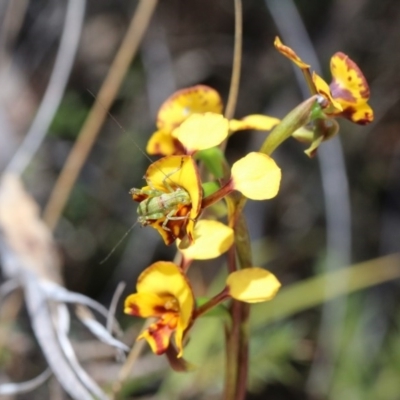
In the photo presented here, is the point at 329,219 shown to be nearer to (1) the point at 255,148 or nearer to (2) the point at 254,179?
(1) the point at 255,148

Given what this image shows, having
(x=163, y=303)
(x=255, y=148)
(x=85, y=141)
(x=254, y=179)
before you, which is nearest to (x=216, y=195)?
(x=254, y=179)

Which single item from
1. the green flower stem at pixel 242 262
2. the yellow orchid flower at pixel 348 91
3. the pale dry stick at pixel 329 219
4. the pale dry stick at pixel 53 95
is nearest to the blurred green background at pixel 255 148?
the pale dry stick at pixel 329 219

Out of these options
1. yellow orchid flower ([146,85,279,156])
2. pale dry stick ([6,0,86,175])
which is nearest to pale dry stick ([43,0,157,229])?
pale dry stick ([6,0,86,175])

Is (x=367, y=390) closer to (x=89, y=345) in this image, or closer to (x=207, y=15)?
(x=89, y=345)

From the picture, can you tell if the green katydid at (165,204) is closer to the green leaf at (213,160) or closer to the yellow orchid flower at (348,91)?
the green leaf at (213,160)

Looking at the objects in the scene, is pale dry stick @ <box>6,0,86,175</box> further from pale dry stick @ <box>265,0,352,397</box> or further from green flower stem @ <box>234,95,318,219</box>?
green flower stem @ <box>234,95,318,219</box>
